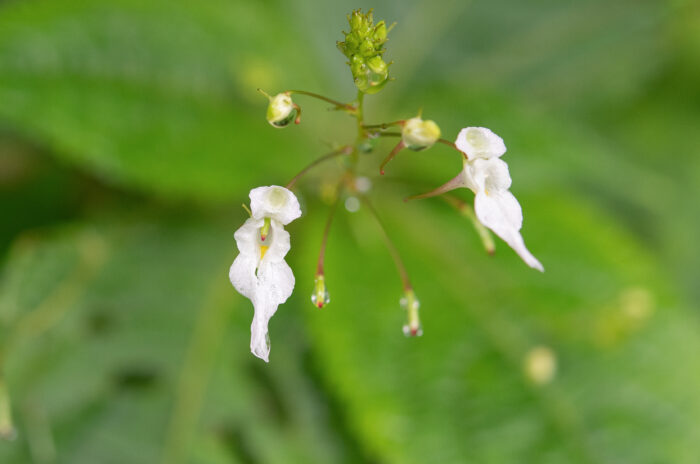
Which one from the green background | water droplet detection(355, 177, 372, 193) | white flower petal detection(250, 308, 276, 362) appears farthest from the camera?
the green background

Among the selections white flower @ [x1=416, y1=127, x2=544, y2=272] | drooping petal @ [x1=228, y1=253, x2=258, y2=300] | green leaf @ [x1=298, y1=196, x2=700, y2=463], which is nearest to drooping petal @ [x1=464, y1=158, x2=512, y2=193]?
white flower @ [x1=416, y1=127, x2=544, y2=272]

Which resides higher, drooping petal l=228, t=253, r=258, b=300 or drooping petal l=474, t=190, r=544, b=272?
drooping petal l=474, t=190, r=544, b=272

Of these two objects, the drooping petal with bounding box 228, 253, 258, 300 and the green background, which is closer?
the drooping petal with bounding box 228, 253, 258, 300

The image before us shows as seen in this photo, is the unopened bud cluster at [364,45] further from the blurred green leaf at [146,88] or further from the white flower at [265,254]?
the blurred green leaf at [146,88]

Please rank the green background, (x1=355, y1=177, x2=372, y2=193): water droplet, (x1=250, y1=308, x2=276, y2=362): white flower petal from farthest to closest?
the green background, (x1=355, y1=177, x2=372, y2=193): water droplet, (x1=250, y1=308, x2=276, y2=362): white flower petal

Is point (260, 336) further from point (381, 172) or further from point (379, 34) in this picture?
point (379, 34)

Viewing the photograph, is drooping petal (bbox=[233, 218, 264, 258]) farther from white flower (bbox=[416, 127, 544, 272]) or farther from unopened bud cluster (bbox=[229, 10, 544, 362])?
white flower (bbox=[416, 127, 544, 272])

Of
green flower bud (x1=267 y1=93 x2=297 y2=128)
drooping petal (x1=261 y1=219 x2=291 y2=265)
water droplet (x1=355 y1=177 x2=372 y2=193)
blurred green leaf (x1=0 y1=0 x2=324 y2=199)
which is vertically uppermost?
blurred green leaf (x1=0 y1=0 x2=324 y2=199)
